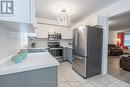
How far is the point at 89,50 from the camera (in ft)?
9.35

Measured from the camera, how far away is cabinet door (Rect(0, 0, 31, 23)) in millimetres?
847

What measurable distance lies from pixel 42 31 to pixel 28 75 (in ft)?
12.8

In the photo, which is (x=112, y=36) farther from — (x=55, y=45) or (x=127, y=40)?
(x=55, y=45)

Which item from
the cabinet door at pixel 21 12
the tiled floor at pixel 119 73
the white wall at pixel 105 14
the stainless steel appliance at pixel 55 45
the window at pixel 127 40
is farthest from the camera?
the window at pixel 127 40

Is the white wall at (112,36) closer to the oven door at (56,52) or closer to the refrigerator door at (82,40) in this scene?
the oven door at (56,52)

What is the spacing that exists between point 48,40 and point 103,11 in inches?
115

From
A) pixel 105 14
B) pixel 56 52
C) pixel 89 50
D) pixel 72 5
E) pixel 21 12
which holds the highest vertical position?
pixel 72 5

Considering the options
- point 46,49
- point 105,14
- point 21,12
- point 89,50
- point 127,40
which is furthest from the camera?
point 127,40

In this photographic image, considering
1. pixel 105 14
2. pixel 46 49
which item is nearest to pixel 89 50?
pixel 105 14

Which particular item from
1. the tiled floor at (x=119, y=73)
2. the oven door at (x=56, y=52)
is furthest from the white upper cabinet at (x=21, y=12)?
the oven door at (x=56, y=52)

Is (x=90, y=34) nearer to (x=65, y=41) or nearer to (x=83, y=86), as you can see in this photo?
(x=83, y=86)

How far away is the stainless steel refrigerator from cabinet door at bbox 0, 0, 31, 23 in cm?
215

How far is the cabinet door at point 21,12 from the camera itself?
847 mm

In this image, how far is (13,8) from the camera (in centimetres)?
84
